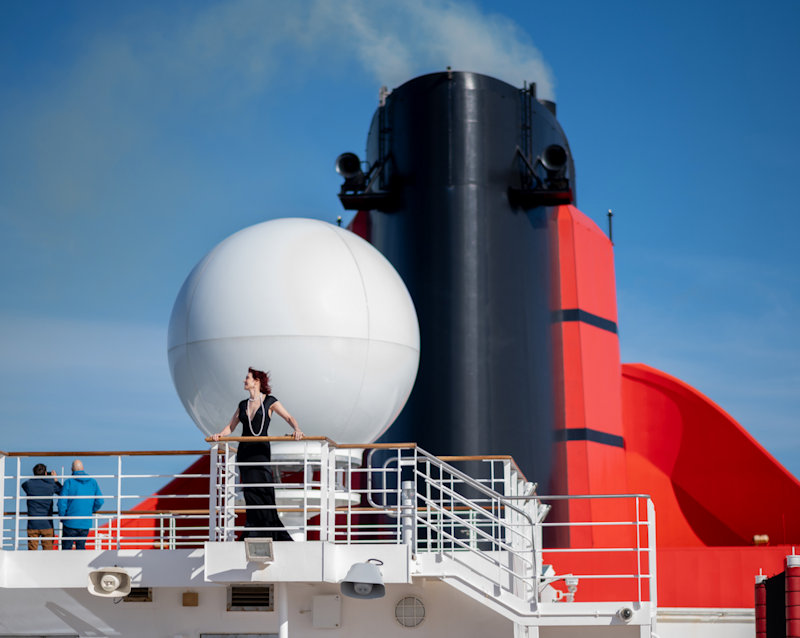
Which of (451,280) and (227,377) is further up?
(451,280)

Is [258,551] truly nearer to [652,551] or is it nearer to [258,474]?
[258,474]

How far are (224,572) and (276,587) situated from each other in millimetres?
766

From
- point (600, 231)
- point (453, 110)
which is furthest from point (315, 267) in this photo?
point (600, 231)

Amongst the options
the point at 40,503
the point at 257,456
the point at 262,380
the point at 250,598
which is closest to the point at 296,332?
the point at 262,380

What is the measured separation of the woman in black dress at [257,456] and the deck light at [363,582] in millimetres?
769

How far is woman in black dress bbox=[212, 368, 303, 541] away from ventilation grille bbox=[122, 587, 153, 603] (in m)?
1.51

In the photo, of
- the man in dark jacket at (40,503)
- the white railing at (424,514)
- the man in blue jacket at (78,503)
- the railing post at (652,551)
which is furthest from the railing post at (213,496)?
the railing post at (652,551)

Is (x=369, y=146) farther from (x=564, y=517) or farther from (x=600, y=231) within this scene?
(x=564, y=517)

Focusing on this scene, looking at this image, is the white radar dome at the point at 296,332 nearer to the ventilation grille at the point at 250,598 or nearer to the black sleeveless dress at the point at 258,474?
the black sleeveless dress at the point at 258,474

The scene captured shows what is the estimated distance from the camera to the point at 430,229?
15883 millimetres

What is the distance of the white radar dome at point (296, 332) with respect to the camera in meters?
11.2

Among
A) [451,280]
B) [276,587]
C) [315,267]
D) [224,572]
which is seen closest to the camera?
[224,572]

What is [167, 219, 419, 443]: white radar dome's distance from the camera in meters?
11.2

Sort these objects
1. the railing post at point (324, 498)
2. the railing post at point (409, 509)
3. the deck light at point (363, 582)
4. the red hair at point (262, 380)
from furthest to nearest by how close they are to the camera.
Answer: the red hair at point (262, 380), the railing post at point (409, 509), the railing post at point (324, 498), the deck light at point (363, 582)
